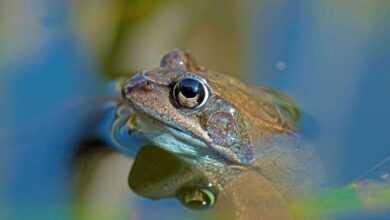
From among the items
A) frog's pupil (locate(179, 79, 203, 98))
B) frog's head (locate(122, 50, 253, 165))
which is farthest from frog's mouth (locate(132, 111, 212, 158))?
frog's pupil (locate(179, 79, 203, 98))

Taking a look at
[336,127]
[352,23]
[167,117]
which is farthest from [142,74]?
[352,23]

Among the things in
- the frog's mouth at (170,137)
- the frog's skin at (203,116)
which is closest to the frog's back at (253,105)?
the frog's skin at (203,116)

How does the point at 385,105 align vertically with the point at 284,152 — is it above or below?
above

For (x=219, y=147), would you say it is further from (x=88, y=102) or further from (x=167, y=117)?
(x=88, y=102)

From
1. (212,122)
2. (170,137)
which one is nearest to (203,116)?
(212,122)

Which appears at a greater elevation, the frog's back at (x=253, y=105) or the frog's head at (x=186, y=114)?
the frog's back at (x=253, y=105)

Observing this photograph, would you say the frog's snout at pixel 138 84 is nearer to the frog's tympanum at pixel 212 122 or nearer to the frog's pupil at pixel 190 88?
the frog's tympanum at pixel 212 122

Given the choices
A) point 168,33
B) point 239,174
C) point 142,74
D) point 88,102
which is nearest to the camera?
point 142,74

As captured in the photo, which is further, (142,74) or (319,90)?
(319,90)
